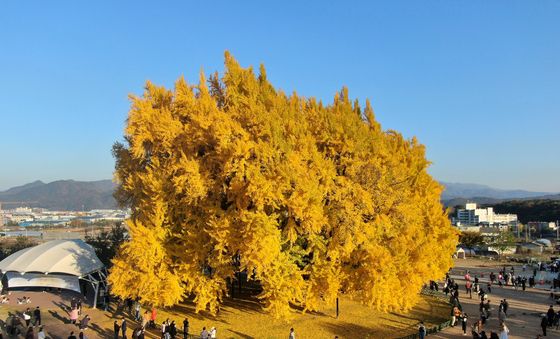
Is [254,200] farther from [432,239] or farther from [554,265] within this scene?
Result: [554,265]

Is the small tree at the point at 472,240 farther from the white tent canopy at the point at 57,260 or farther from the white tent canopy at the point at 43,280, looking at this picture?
the white tent canopy at the point at 43,280

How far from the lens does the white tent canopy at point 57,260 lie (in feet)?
97.9

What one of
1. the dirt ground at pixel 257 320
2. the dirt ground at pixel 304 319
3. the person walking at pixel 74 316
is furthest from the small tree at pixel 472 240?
the person walking at pixel 74 316

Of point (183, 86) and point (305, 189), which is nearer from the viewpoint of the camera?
point (305, 189)

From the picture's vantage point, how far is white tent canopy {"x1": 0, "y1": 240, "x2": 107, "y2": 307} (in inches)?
1172

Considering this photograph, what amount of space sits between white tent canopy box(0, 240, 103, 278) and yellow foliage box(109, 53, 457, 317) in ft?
23.4

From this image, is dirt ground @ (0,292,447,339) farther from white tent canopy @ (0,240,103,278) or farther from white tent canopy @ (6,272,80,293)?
white tent canopy @ (0,240,103,278)

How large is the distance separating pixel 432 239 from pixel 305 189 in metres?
10.7

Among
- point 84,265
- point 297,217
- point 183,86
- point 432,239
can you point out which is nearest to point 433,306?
point 432,239

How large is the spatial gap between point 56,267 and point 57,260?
0.87m

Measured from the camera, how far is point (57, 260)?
30.5 metres

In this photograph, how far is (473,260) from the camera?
62.1m

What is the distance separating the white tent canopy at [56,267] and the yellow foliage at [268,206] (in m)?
6.85

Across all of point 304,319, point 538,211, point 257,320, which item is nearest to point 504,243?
point 304,319
